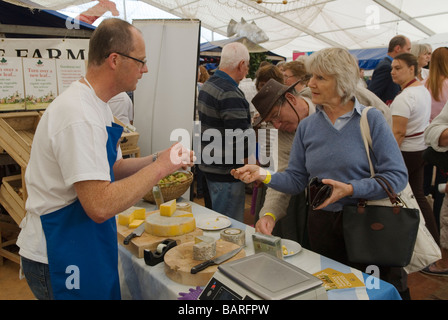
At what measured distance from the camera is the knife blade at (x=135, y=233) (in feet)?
5.99

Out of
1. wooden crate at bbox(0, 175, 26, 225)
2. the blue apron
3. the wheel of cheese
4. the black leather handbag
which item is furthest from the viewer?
wooden crate at bbox(0, 175, 26, 225)

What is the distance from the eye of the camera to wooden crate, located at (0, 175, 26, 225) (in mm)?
3365

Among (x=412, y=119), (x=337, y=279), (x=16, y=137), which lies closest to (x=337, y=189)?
(x=337, y=279)

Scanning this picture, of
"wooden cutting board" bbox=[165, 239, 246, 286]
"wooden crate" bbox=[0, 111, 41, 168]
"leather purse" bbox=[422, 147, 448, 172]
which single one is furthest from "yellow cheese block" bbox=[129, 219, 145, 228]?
"leather purse" bbox=[422, 147, 448, 172]

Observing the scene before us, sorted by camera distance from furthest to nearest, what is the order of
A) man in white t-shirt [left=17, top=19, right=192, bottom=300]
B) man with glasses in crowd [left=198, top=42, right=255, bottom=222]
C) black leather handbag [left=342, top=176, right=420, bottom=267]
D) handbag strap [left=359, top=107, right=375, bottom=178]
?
man with glasses in crowd [left=198, top=42, right=255, bottom=222]
handbag strap [left=359, top=107, right=375, bottom=178]
black leather handbag [left=342, top=176, right=420, bottom=267]
man in white t-shirt [left=17, top=19, right=192, bottom=300]

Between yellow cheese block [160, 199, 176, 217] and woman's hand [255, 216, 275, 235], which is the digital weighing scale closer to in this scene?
woman's hand [255, 216, 275, 235]

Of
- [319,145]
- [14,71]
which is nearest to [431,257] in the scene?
[319,145]

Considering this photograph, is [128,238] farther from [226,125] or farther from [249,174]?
[226,125]

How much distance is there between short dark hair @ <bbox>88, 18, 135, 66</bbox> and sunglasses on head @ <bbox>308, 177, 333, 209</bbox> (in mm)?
1025

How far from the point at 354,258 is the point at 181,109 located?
207 centimetres

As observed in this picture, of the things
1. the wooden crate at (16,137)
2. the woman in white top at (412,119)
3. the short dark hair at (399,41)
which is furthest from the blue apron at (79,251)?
the short dark hair at (399,41)

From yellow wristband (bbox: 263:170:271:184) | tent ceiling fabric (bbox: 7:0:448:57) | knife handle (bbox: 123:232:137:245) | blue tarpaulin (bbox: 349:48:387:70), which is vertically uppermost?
tent ceiling fabric (bbox: 7:0:448:57)

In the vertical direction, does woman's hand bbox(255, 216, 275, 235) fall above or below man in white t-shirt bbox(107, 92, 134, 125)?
below
